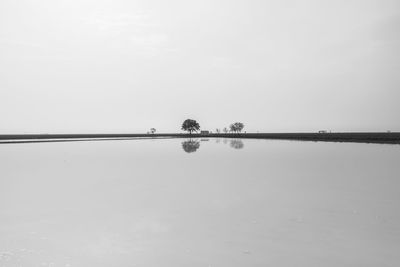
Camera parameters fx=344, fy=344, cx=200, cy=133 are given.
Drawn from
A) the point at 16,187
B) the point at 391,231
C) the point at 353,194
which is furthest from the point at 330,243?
the point at 16,187

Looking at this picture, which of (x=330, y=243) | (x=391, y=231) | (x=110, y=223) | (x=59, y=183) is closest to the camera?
(x=330, y=243)

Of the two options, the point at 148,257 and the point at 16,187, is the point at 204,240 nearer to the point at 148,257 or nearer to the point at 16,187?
the point at 148,257

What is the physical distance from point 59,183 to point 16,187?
2.85 metres

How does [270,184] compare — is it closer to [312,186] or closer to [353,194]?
[312,186]

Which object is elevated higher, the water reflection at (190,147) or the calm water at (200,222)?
the water reflection at (190,147)

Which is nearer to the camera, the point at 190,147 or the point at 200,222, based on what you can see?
the point at 200,222

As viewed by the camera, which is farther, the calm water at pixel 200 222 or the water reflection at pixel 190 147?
the water reflection at pixel 190 147

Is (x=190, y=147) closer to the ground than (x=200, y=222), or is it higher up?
higher up

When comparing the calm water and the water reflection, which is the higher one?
the water reflection

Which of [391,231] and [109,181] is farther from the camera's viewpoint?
[109,181]

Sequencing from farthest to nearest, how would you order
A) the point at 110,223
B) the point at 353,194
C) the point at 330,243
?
1. the point at 353,194
2. the point at 110,223
3. the point at 330,243

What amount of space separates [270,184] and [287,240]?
43.1 feet

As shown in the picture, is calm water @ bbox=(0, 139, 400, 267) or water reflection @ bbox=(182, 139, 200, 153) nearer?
calm water @ bbox=(0, 139, 400, 267)

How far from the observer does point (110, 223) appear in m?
14.6
